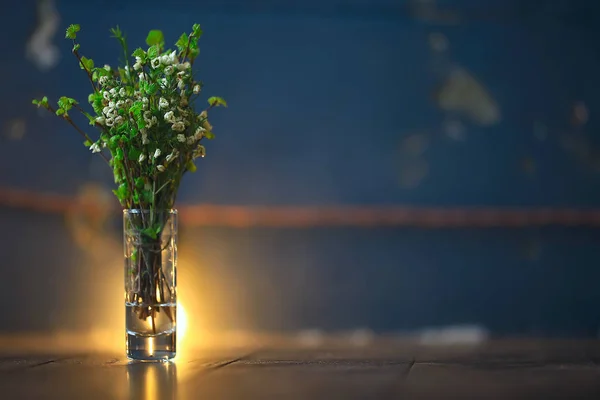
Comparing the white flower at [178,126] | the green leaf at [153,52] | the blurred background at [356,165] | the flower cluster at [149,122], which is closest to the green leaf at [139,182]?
the flower cluster at [149,122]

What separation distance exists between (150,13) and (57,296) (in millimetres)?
791

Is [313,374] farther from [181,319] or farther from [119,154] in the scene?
[181,319]

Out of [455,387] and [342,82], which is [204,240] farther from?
[455,387]

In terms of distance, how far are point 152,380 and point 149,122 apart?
462mm

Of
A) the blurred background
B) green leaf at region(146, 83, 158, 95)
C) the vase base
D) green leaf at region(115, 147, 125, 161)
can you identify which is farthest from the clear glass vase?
the blurred background

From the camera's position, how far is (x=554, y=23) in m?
2.20

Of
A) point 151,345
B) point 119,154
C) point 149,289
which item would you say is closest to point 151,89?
point 119,154

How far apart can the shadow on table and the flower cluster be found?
0.98 feet

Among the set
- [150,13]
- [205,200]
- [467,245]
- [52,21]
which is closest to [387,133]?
[467,245]

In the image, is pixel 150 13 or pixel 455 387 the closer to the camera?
pixel 455 387

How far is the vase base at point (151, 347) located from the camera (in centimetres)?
152

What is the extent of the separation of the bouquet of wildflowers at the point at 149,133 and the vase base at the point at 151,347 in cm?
5

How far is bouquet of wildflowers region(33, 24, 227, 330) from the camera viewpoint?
1.50 m

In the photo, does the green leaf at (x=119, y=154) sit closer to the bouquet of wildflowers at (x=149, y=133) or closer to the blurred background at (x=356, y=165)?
the bouquet of wildflowers at (x=149, y=133)
